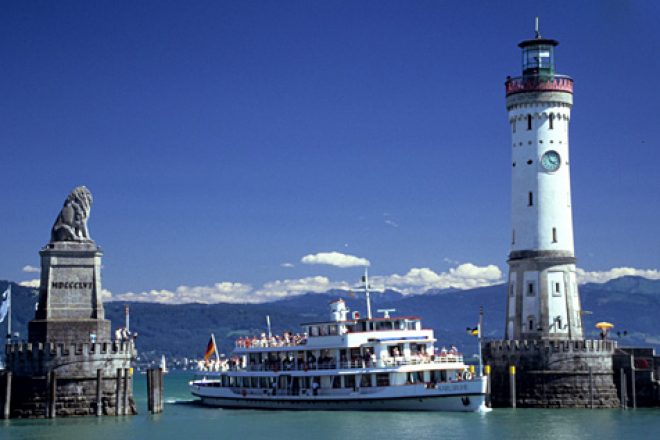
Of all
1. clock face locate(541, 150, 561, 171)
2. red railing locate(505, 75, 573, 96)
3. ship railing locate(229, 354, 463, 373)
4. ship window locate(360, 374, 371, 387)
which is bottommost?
ship window locate(360, 374, 371, 387)

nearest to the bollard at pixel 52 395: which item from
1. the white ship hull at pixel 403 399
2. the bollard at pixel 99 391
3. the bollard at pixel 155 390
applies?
the bollard at pixel 99 391

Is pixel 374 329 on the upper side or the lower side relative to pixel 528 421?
upper

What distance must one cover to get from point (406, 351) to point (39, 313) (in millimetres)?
22360

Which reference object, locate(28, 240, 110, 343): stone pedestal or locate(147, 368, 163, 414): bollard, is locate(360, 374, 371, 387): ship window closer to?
locate(147, 368, 163, 414): bollard

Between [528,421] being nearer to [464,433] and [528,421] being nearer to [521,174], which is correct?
[464,433]

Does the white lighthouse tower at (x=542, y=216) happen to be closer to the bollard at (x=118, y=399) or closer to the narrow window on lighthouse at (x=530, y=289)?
the narrow window on lighthouse at (x=530, y=289)

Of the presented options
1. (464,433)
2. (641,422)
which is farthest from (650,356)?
(464,433)

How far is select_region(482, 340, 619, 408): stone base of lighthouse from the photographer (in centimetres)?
7644

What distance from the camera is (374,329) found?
75312mm

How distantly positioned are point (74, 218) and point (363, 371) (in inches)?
780

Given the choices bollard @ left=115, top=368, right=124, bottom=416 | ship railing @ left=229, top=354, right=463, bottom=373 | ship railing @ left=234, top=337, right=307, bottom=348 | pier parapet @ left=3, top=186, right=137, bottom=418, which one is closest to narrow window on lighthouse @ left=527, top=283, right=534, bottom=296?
ship railing @ left=229, top=354, right=463, bottom=373

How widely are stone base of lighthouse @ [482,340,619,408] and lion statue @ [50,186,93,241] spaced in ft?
93.1

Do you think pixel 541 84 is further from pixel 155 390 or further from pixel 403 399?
pixel 155 390

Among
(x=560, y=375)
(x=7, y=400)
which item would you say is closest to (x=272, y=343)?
(x=560, y=375)
